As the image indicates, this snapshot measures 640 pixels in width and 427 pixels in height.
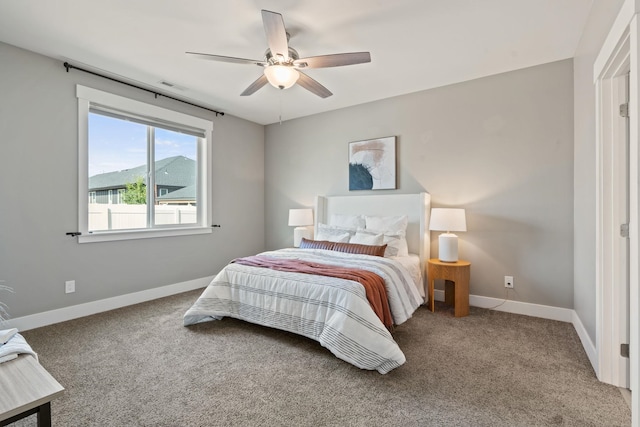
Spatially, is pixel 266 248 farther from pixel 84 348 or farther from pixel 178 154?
pixel 84 348

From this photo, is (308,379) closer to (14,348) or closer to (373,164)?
(14,348)

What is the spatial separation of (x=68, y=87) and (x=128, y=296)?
2.36 meters

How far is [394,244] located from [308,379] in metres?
1.93

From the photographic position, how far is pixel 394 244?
355 centimetres

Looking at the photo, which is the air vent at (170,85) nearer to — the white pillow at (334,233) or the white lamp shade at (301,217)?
the white lamp shade at (301,217)

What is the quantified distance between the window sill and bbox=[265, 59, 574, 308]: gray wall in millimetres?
2748

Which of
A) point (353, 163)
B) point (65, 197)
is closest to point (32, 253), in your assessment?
point (65, 197)

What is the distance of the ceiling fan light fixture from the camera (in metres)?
2.54

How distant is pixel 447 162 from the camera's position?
12.3ft

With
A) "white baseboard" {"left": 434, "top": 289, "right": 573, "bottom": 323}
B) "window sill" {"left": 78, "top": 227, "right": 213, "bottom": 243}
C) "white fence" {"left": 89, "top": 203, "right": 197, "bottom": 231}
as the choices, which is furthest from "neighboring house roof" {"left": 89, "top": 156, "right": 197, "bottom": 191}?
"white baseboard" {"left": 434, "top": 289, "right": 573, "bottom": 323}

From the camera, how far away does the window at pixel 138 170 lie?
336cm

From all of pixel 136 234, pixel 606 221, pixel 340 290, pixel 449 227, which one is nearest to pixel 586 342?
pixel 606 221

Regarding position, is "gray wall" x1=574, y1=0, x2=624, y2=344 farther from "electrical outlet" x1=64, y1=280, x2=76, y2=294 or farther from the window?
"electrical outlet" x1=64, y1=280, x2=76, y2=294

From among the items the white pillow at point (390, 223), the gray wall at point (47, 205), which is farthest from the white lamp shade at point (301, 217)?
the gray wall at point (47, 205)
